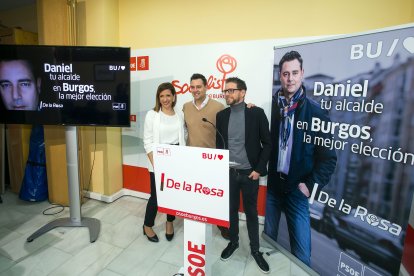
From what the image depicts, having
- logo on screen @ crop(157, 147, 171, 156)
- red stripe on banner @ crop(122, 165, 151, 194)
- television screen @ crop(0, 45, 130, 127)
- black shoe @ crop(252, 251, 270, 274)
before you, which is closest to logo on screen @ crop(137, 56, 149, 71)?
television screen @ crop(0, 45, 130, 127)

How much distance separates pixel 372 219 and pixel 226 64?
1.96 metres

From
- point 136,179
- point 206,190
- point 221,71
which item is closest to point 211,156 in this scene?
point 206,190

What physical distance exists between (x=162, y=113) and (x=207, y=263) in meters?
1.38

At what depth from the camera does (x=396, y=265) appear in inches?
61.2

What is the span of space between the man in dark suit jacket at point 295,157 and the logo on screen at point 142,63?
174 cm

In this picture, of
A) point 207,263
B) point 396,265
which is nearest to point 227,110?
point 207,263

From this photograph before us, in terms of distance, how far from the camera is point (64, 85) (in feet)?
7.73

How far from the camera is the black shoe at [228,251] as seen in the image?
7.49 feet

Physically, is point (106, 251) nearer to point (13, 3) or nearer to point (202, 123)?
point (202, 123)

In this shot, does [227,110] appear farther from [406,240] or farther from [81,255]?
[81,255]

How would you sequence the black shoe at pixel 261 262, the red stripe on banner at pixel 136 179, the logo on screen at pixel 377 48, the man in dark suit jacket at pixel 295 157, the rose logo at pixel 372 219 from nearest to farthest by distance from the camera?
1. the logo on screen at pixel 377 48
2. the rose logo at pixel 372 219
3. the man in dark suit jacket at pixel 295 157
4. the black shoe at pixel 261 262
5. the red stripe on banner at pixel 136 179

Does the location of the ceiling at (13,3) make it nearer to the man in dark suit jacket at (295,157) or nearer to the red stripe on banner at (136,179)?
the red stripe on banner at (136,179)

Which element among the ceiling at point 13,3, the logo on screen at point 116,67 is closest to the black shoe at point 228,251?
the logo on screen at point 116,67

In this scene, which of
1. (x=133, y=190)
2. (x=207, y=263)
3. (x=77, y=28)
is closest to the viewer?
(x=207, y=263)
